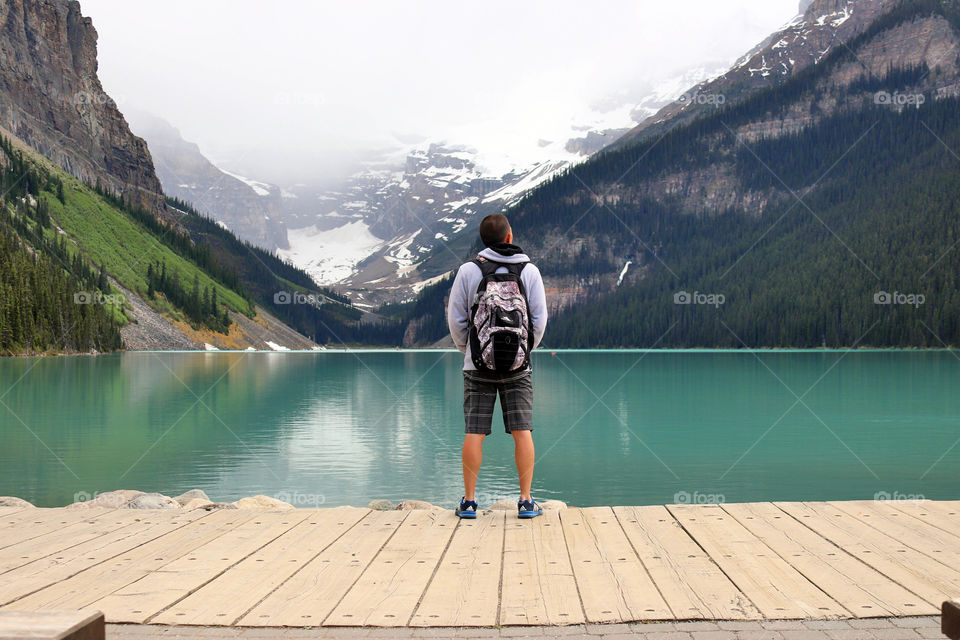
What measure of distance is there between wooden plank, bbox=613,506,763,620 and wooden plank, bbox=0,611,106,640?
11.6ft

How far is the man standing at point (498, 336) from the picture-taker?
837cm

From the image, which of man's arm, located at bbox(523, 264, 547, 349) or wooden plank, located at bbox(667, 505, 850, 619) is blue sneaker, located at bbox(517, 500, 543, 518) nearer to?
wooden plank, located at bbox(667, 505, 850, 619)

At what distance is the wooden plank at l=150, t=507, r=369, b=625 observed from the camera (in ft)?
17.0

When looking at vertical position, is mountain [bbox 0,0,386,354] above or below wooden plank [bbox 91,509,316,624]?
above

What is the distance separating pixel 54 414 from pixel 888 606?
120 feet

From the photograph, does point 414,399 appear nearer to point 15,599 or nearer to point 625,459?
point 625,459

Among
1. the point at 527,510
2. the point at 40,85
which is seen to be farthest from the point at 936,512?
the point at 40,85

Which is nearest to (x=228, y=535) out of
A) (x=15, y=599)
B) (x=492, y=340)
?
(x=15, y=599)

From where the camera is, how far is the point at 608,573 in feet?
20.2

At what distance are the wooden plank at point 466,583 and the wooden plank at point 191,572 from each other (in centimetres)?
129

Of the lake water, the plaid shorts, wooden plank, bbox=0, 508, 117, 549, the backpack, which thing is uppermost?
the backpack

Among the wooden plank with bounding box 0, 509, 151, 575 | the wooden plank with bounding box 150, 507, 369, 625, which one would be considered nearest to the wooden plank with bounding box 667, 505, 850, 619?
the wooden plank with bounding box 150, 507, 369, 625

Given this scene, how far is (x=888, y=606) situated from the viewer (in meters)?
5.27

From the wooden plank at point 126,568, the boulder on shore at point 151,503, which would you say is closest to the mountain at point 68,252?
the boulder on shore at point 151,503
